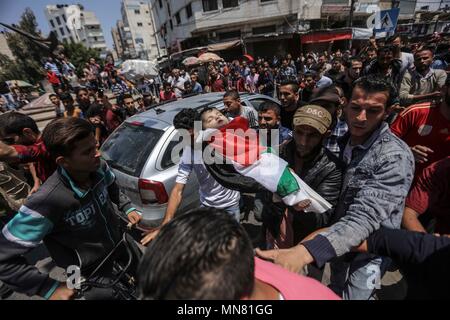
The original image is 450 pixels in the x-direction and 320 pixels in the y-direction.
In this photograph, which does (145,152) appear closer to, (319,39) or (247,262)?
(247,262)

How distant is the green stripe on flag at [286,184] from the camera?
1.32 meters

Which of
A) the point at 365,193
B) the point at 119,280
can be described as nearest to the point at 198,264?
the point at 365,193

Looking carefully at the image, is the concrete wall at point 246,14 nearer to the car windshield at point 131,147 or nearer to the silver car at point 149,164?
the silver car at point 149,164

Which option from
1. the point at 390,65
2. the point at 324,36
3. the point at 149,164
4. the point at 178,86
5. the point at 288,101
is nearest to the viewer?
the point at 149,164

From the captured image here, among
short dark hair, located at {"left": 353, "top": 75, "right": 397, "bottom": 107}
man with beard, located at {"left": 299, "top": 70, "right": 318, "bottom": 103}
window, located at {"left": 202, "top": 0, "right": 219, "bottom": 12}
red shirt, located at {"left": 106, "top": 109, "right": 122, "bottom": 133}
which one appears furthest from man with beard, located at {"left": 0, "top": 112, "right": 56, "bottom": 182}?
window, located at {"left": 202, "top": 0, "right": 219, "bottom": 12}

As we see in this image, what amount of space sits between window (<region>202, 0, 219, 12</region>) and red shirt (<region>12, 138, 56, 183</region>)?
86.0 ft

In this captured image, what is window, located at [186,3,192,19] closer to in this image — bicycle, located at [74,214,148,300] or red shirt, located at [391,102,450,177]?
red shirt, located at [391,102,450,177]

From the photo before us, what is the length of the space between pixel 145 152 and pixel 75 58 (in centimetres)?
3841

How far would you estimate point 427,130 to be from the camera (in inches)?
81.8

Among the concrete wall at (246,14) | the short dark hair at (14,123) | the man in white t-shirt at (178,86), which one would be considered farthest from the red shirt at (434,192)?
the concrete wall at (246,14)

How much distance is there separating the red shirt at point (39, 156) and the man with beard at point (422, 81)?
198 inches

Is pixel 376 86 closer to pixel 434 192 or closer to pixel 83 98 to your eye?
pixel 434 192

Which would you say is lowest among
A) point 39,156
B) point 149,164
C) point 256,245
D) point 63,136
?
point 256,245

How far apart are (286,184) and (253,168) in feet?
0.70
